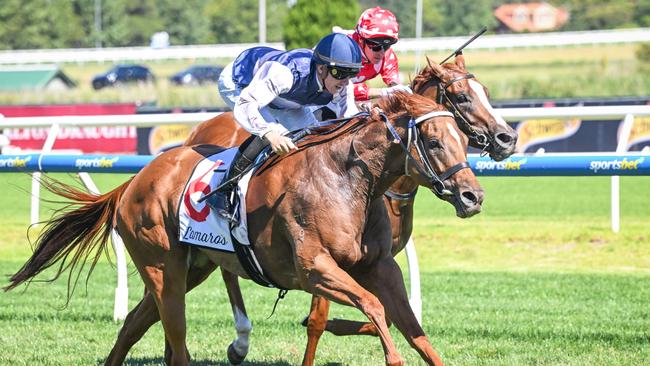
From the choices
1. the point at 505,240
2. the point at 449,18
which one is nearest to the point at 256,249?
the point at 505,240

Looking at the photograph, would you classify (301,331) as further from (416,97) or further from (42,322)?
(416,97)

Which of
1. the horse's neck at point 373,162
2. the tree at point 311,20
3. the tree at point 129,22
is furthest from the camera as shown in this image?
the tree at point 129,22

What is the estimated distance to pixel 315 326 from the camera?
5.64 m

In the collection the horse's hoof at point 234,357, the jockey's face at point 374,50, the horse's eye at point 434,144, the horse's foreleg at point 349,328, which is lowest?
the horse's hoof at point 234,357

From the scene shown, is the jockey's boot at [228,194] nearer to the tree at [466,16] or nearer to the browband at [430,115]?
the browband at [430,115]

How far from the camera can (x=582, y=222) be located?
1215 centimetres

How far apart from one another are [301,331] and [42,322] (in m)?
1.89

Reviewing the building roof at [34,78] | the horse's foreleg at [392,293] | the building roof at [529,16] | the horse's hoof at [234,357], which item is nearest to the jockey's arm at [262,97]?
the horse's foreleg at [392,293]

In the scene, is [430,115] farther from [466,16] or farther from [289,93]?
[466,16]

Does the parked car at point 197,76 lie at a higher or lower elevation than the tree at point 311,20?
lower

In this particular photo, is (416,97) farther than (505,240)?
No

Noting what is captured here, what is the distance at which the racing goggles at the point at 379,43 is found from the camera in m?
5.70

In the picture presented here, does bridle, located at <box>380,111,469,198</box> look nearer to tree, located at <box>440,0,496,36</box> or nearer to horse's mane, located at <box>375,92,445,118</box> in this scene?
horse's mane, located at <box>375,92,445,118</box>

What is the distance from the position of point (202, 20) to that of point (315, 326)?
67.4 m
